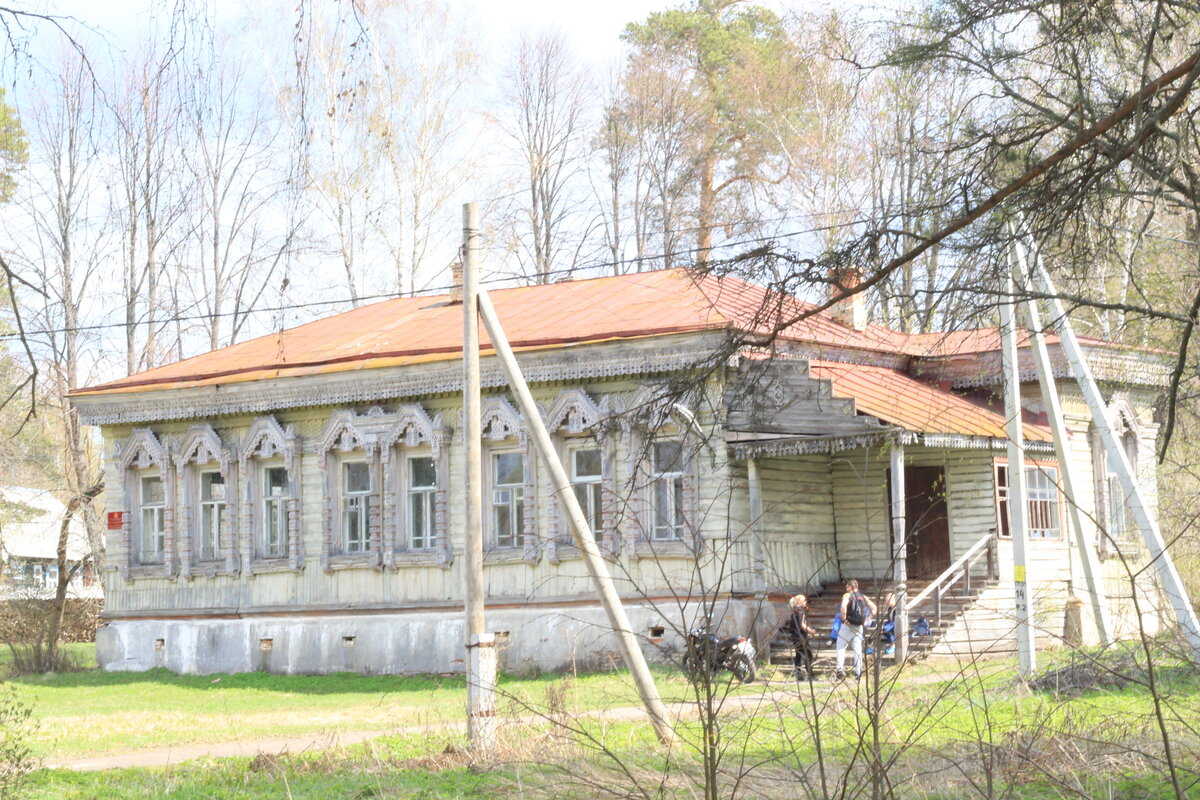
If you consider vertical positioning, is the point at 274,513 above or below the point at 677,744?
above

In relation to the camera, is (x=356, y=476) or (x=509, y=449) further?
(x=356, y=476)

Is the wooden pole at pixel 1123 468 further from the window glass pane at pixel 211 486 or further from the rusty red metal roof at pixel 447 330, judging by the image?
the window glass pane at pixel 211 486

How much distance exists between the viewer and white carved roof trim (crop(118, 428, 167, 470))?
27672 mm

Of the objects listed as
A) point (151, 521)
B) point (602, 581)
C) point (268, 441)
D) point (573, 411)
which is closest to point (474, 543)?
point (602, 581)

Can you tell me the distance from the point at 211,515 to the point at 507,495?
21.7 ft

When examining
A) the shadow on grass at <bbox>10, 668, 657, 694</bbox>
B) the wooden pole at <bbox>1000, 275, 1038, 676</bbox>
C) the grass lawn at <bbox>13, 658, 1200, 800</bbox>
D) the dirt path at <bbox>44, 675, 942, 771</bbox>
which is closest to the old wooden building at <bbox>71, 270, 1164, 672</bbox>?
the shadow on grass at <bbox>10, 668, 657, 694</bbox>

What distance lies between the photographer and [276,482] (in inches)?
1057

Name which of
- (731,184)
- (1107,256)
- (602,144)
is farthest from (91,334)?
(1107,256)

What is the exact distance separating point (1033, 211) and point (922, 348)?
54.7 ft

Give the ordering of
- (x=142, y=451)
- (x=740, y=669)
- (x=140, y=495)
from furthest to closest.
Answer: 1. (x=140, y=495)
2. (x=142, y=451)
3. (x=740, y=669)

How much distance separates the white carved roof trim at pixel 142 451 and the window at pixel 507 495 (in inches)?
280

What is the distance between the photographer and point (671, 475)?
21.2 m

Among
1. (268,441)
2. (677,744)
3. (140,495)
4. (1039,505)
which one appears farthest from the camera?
(140,495)

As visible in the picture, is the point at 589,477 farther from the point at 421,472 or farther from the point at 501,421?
the point at 421,472
